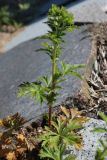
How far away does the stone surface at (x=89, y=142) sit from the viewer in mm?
2947

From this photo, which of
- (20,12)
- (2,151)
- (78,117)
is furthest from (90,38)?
(20,12)

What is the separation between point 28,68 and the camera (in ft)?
14.3

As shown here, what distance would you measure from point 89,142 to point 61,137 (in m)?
0.30

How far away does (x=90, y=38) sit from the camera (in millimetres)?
4250

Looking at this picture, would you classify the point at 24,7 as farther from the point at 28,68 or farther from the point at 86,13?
the point at 28,68

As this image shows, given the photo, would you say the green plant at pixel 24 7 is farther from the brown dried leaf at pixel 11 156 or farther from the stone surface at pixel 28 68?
the brown dried leaf at pixel 11 156

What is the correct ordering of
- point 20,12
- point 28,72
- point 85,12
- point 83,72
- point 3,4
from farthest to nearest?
point 3,4
point 20,12
point 85,12
point 28,72
point 83,72

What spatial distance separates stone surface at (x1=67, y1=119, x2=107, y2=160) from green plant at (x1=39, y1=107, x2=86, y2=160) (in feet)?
0.34

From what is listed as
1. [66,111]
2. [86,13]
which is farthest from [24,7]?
[66,111]

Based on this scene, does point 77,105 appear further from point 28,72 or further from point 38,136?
point 28,72

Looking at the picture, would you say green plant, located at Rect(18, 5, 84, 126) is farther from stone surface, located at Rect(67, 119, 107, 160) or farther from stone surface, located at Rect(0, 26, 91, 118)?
stone surface, located at Rect(0, 26, 91, 118)

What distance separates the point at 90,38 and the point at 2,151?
1.68 metres

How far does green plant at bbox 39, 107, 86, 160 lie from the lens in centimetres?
269

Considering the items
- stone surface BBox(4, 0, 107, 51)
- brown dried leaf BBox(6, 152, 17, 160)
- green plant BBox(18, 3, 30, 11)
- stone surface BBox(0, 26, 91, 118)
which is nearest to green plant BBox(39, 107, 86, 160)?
brown dried leaf BBox(6, 152, 17, 160)
